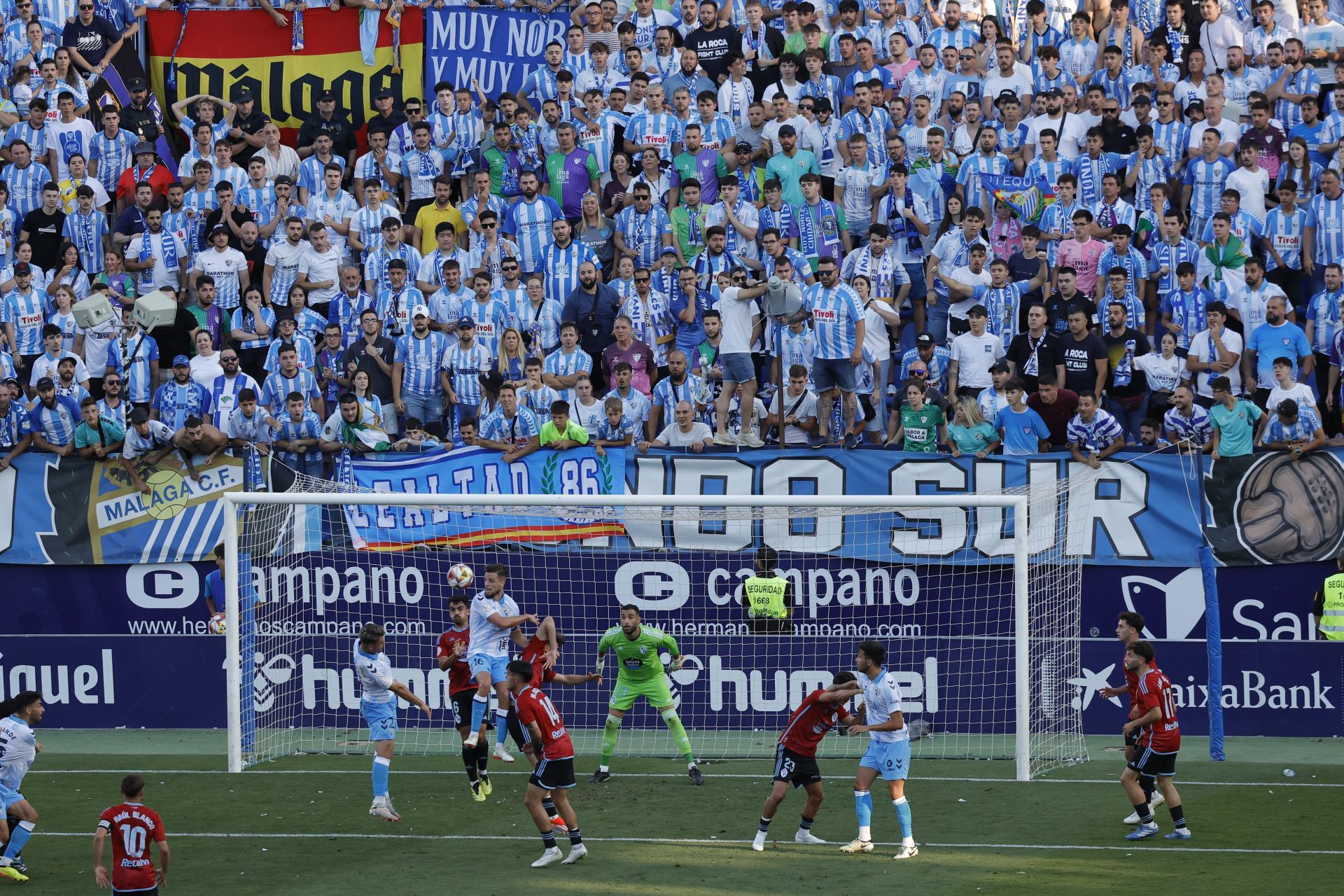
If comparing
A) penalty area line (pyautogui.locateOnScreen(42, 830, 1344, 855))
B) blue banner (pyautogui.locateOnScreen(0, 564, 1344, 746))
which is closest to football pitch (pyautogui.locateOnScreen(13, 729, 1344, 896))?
penalty area line (pyautogui.locateOnScreen(42, 830, 1344, 855))

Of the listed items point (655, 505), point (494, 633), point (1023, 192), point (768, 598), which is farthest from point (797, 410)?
point (494, 633)

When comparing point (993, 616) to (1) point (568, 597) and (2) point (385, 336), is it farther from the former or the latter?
(2) point (385, 336)

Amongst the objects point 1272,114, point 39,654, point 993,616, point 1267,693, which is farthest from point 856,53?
point 39,654

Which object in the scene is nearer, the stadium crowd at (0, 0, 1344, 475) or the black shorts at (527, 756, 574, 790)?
the black shorts at (527, 756, 574, 790)

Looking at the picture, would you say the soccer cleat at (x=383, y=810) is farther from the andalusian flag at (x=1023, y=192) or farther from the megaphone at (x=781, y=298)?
the andalusian flag at (x=1023, y=192)

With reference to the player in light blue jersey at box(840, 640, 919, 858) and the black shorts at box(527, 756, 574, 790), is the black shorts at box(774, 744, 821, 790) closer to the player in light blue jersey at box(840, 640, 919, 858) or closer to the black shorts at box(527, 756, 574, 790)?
the player in light blue jersey at box(840, 640, 919, 858)

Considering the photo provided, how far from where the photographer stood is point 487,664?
1549 centimetres

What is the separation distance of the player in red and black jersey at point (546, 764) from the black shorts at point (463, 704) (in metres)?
2.61

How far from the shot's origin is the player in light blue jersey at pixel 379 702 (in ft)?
46.7

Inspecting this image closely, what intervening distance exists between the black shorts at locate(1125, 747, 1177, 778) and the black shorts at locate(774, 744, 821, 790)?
8.33 ft

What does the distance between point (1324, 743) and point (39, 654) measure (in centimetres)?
1370

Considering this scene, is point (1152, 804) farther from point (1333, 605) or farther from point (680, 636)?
point (680, 636)

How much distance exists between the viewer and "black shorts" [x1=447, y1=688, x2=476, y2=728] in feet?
51.1

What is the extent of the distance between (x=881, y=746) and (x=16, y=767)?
6653 mm
